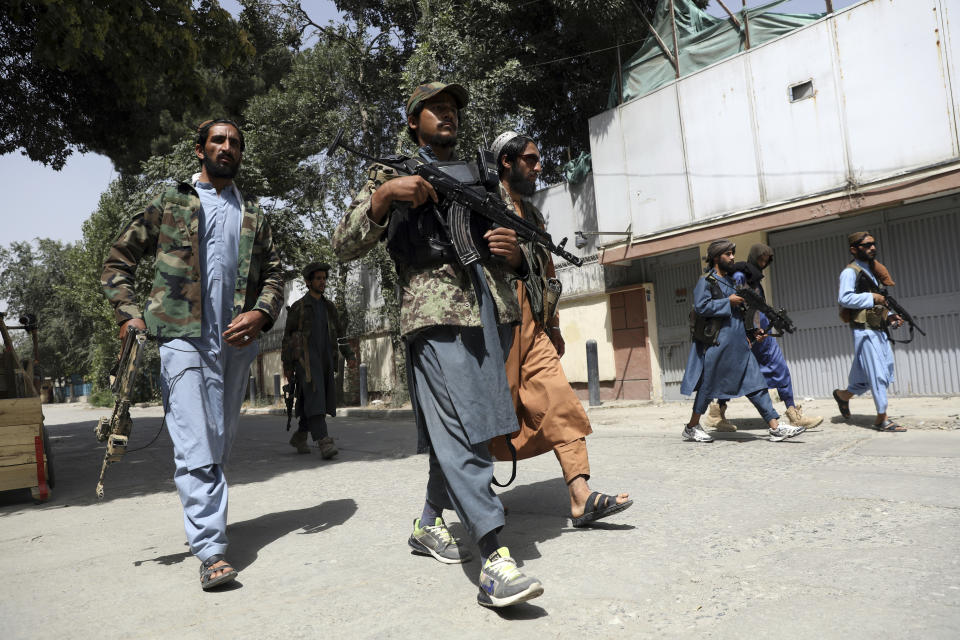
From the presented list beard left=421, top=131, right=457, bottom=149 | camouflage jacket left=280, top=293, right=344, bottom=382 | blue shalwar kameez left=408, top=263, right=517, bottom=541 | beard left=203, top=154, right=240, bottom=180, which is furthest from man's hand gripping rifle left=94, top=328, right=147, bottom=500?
camouflage jacket left=280, top=293, right=344, bottom=382

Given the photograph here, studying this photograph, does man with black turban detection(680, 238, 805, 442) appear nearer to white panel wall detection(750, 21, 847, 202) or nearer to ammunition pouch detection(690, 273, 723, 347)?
ammunition pouch detection(690, 273, 723, 347)

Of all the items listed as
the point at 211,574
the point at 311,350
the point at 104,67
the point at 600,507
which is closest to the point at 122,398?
the point at 211,574

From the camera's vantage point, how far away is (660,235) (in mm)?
12758

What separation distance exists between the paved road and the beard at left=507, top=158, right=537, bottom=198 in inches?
67.8

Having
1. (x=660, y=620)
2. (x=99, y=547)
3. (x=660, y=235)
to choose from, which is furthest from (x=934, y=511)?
(x=660, y=235)

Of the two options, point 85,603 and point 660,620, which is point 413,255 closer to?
point 660,620

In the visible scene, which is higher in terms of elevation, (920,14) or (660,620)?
(920,14)

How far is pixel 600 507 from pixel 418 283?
1370 millimetres

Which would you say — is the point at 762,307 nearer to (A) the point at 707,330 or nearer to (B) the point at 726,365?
(A) the point at 707,330

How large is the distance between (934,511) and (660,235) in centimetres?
988

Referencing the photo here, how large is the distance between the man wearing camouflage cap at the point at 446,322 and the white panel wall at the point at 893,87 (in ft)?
28.8

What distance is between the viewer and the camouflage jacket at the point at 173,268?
321 centimetres

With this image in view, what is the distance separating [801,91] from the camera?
10656 millimetres

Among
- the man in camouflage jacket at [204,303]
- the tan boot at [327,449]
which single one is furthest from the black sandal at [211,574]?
the tan boot at [327,449]
